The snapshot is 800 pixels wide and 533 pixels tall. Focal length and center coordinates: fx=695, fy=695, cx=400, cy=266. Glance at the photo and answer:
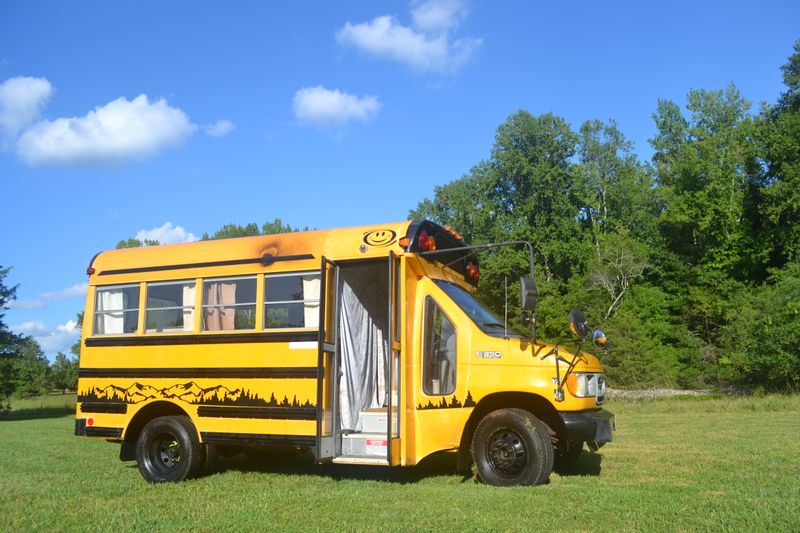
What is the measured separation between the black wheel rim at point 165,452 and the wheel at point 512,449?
3.97 meters

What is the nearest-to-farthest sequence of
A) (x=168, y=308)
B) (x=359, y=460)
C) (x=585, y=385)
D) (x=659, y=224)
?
(x=585, y=385) → (x=359, y=460) → (x=168, y=308) → (x=659, y=224)

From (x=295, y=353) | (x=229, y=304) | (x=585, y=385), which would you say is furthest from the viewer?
(x=229, y=304)

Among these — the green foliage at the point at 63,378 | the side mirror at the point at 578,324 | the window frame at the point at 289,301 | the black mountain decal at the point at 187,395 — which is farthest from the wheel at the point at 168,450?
the green foliage at the point at 63,378

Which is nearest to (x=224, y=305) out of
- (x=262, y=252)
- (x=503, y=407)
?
(x=262, y=252)

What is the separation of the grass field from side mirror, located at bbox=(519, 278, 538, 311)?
1.88m

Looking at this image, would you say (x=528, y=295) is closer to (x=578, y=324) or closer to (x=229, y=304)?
(x=578, y=324)

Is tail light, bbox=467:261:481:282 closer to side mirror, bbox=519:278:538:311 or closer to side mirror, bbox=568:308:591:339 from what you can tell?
side mirror, bbox=519:278:538:311

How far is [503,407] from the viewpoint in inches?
312

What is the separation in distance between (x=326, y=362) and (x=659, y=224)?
47.3m

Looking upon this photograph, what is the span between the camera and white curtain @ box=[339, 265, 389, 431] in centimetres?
909

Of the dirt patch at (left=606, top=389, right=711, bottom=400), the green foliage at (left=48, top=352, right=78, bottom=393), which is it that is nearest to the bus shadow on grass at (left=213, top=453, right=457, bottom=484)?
the dirt patch at (left=606, top=389, right=711, bottom=400)

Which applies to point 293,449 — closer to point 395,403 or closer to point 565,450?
point 395,403

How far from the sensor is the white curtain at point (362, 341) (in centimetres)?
909

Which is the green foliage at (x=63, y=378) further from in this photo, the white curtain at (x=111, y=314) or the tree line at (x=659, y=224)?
the white curtain at (x=111, y=314)
